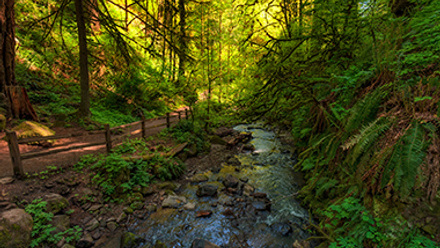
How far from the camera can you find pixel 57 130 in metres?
6.98

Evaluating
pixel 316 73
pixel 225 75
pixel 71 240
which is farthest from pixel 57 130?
pixel 316 73

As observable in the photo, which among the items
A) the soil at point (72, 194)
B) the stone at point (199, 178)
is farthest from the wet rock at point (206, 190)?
the soil at point (72, 194)

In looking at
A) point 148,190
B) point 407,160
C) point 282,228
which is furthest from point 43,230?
point 407,160

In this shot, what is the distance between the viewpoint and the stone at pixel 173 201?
16.5 ft

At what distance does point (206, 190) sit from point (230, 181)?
915 mm

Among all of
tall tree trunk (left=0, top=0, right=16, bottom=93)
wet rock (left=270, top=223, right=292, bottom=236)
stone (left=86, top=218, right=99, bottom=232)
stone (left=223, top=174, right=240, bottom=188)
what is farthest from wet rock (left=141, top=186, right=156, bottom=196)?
tall tree trunk (left=0, top=0, right=16, bottom=93)

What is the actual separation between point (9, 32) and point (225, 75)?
8192 millimetres

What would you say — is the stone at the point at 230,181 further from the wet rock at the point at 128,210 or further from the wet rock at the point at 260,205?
the wet rock at the point at 128,210

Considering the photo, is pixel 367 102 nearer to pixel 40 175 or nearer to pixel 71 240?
pixel 71 240

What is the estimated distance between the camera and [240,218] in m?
4.61

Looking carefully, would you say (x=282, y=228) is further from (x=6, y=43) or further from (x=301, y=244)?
(x=6, y=43)

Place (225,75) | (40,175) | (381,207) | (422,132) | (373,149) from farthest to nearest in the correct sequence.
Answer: (225,75) < (40,175) < (373,149) < (381,207) < (422,132)

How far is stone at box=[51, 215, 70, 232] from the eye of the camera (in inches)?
142

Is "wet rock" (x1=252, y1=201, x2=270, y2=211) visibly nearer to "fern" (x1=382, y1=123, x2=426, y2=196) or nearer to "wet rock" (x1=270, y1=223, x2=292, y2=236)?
"wet rock" (x1=270, y1=223, x2=292, y2=236)
